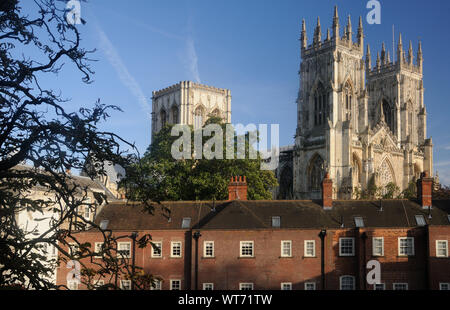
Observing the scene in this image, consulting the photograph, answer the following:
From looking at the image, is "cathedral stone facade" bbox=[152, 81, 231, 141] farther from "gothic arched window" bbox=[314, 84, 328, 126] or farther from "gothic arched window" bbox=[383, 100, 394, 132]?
"gothic arched window" bbox=[383, 100, 394, 132]

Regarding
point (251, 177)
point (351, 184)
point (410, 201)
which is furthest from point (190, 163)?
point (351, 184)

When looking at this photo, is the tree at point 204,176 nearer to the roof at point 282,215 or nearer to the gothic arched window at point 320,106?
the roof at point 282,215

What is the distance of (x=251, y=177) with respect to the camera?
54.8 m

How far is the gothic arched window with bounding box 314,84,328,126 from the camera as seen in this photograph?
87938mm

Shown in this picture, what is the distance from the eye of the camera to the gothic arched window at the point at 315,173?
84375 mm

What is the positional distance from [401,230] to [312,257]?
18.6ft

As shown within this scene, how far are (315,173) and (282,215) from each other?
50.6m

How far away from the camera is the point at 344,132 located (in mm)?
82750

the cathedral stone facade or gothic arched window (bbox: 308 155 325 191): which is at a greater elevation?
the cathedral stone facade

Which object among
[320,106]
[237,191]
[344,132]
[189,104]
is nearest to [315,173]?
[344,132]

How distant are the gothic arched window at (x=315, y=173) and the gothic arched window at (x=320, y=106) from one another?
651cm

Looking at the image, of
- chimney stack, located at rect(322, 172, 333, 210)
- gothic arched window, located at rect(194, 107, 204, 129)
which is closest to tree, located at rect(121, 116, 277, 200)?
chimney stack, located at rect(322, 172, 333, 210)

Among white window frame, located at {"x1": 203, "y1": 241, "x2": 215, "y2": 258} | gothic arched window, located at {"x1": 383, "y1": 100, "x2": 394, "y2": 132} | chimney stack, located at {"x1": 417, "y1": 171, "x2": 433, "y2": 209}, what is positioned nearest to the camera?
white window frame, located at {"x1": 203, "y1": 241, "x2": 215, "y2": 258}

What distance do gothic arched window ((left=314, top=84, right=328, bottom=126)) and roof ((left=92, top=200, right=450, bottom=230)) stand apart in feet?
170
